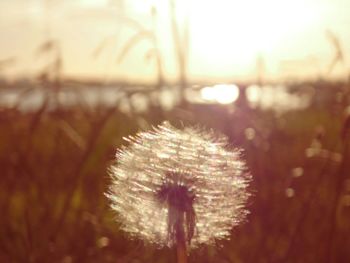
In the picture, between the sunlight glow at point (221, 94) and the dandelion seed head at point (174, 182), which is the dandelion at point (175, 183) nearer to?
the dandelion seed head at point (174, 182)

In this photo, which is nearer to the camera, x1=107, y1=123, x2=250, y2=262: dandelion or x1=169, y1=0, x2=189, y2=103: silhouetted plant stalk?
x1=107, y1=123, x2=250, y2=262: dandelion

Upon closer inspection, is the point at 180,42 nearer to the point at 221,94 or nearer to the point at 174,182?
the point at 221,94

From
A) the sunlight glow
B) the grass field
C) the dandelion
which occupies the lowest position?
the grass field

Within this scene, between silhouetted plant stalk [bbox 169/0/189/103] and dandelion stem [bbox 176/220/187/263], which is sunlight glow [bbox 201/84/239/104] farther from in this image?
dandelion stem [bbox 176/220/187/263]

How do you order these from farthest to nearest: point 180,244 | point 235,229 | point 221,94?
point 221,94 < point 235,229 < point 180,244

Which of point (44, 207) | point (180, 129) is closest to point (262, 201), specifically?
point (44, 207)

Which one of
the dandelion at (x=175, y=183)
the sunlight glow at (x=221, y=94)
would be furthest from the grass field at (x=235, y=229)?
the dandelion at (x=175, y=183)

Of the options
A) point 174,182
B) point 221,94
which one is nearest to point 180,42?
point 221,94

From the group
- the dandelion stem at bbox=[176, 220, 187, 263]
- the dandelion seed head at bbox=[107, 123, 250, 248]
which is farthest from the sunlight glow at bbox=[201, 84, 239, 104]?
the dandelion stem at bbox=[176, 220, 187, 263]
